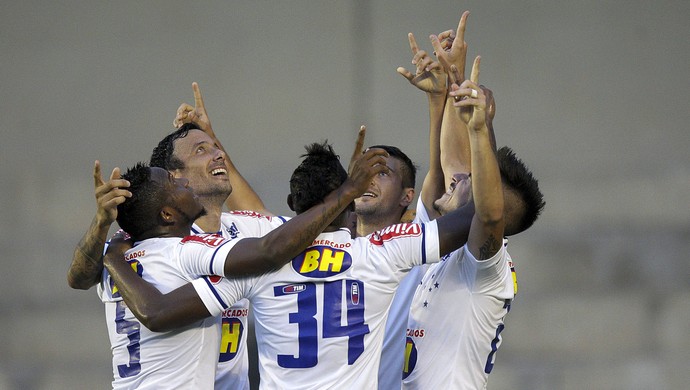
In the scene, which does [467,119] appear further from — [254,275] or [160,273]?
[160,273]

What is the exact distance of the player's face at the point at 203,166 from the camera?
416 centimetres

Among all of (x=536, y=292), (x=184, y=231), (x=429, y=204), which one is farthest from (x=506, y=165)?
(x=536, y=292)

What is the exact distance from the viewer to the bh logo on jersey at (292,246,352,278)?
3094 millimetres

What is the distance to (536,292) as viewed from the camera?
5902 millimetres

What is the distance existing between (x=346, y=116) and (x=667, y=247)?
7.38 feet

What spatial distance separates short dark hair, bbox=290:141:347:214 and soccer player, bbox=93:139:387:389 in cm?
3

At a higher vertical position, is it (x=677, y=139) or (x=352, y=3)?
(x=352, y=3)

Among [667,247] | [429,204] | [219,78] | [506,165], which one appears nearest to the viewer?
[506,165]

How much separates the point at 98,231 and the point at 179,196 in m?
0.33

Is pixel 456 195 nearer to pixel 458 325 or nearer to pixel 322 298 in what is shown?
pixel 458 325

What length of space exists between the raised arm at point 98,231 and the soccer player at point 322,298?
27 cm

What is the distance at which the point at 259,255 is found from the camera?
3070mm

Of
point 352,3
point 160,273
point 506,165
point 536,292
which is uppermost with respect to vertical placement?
point 352,3

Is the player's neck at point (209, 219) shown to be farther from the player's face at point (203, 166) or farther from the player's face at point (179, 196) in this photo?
the player's face at point (179, 196)
